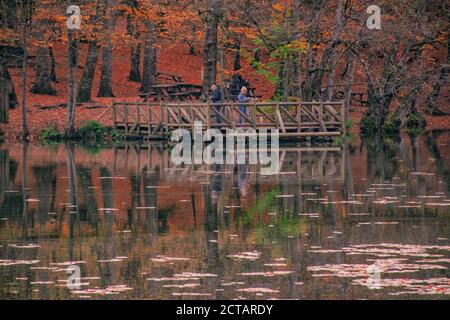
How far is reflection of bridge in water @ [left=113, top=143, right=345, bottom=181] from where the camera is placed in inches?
1049

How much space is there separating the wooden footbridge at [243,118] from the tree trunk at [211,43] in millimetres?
2495

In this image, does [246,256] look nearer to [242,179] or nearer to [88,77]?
[242,179]

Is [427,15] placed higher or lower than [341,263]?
higher

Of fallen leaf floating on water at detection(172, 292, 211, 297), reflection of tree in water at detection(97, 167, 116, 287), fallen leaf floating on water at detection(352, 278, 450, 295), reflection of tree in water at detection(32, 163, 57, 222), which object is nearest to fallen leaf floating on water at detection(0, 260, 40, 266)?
reflection of tree in water at detection(97, 167, 116, 287)

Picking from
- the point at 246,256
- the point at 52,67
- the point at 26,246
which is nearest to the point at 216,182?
the point at 26,246

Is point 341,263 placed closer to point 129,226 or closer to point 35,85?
point 129,226

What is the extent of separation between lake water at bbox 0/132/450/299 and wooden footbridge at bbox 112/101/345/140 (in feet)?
33.9

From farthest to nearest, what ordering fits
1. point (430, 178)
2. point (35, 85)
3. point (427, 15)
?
point (35, 85) < point (427, 15) < point (430, 178)

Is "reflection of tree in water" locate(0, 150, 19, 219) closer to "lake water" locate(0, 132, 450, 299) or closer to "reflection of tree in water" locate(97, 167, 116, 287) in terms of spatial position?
"lake water" locate(0, 132, 450, 299)

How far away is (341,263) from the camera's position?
13.6m

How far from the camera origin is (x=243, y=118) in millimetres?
41000

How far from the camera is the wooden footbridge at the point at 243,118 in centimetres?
4006
